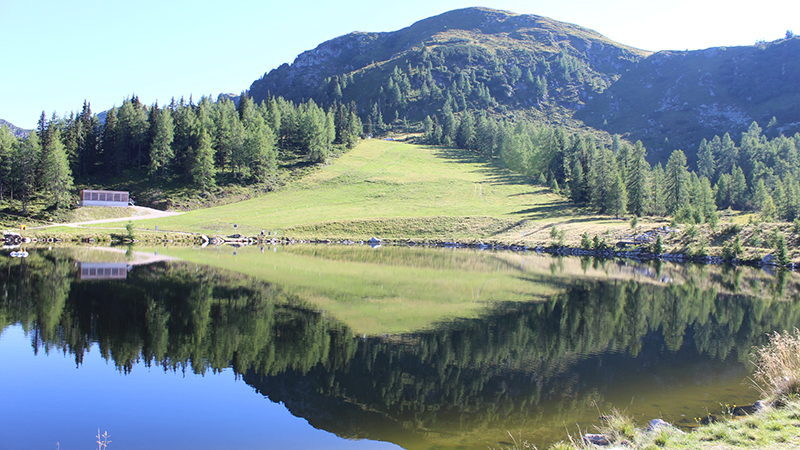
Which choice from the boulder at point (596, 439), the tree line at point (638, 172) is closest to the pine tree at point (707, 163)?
the tree line at point (638, 172)

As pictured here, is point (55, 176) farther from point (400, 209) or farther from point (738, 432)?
point (738, 432)

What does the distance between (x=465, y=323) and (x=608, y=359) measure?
255 inches

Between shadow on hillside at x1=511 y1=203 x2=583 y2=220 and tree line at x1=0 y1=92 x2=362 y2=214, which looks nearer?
shadow on hillside at x1=511 y1=203 x2=583 y2=220

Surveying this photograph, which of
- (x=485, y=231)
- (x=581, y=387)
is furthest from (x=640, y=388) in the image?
(x=485, y=231)

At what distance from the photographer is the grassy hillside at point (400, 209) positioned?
76562 millimetres

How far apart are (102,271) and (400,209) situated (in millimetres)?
60608

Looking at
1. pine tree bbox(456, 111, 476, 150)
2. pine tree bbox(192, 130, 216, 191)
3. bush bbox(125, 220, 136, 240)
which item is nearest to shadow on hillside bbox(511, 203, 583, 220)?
pine tree bbox(192, 130, 216, 191)

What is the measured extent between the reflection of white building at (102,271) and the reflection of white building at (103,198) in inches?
2003

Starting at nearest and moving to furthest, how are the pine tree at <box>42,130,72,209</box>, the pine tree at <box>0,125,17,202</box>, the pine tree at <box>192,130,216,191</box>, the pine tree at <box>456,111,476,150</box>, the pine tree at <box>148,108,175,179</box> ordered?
1. the pine tree at <box>0,125,17,202</box>
2. the pine tree at <box>42,130,72,209</box>
3. the pine tree at <box>192,130,216,191</box>
4. the pine tree at <box>148,108,175,179</box>
5. the pine tree at <box>456,111,476,150</box>

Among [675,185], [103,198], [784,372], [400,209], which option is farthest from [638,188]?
[103,198]

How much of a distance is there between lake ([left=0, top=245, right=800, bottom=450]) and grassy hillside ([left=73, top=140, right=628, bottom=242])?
145 ft

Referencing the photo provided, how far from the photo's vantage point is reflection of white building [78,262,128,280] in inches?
1211

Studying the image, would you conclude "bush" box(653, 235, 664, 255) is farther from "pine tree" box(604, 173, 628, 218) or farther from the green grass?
the green grass

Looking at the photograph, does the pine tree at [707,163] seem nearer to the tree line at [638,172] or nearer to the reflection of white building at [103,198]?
the tree line at [638,172]
